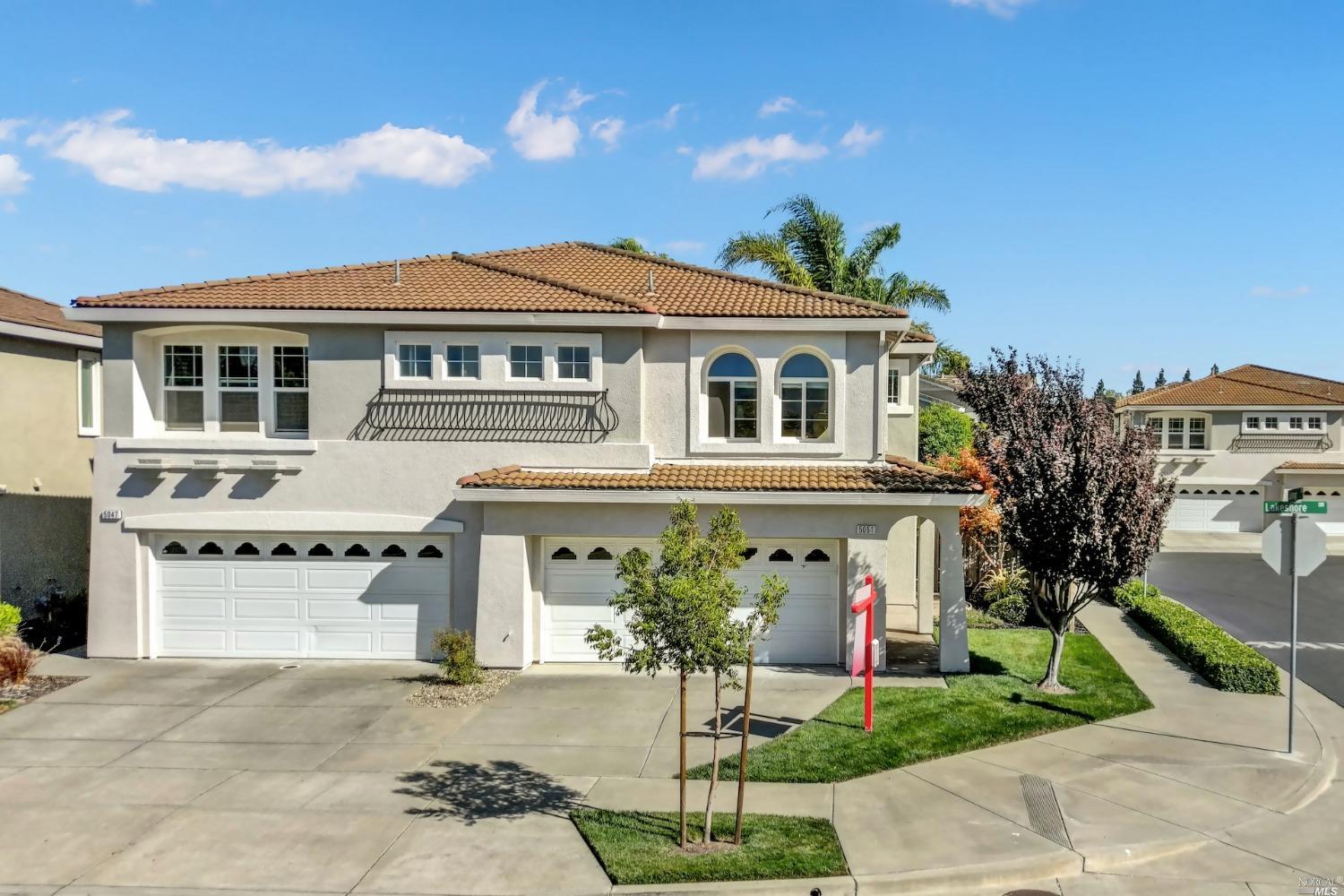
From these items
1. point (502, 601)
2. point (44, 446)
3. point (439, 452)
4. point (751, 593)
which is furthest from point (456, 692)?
point (44, 446)

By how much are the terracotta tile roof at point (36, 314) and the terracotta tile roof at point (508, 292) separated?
269 cm

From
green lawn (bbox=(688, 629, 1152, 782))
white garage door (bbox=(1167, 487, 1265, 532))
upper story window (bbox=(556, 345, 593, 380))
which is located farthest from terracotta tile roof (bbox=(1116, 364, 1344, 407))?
upper story window (bbox=(556, 345, 593, 380))

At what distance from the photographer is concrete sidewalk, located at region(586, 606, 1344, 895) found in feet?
25.9

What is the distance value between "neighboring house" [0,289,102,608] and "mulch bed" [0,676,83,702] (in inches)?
123

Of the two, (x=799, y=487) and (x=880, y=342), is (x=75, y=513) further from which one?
(x=880, y=342)

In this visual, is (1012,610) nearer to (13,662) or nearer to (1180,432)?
(13,662)

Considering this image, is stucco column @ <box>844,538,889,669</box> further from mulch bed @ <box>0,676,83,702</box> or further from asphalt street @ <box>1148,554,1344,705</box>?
Answer: mulch bed @ <box>0,676,83,702</box>

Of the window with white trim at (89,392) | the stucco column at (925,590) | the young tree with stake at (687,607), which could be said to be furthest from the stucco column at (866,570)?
the window with white trim at (89,392)

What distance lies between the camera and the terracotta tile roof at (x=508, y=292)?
15.1 meters

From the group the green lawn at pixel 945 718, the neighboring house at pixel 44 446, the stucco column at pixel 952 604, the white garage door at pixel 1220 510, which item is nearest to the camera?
the green lawn at pixel 945 718

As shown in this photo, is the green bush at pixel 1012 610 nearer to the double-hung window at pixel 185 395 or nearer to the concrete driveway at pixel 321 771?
the concrete driveway at pixel 321 771

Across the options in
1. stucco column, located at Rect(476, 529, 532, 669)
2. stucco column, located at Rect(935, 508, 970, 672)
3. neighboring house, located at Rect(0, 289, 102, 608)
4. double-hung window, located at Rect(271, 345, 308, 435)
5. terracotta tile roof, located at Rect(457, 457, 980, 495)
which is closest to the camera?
terracotta tile roof, located at Rect(457, 457, 980, 495)

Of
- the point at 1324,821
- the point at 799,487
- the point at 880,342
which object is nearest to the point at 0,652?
the point at 799,487

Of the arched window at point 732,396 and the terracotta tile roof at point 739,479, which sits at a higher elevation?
the arched window at point 732,396
